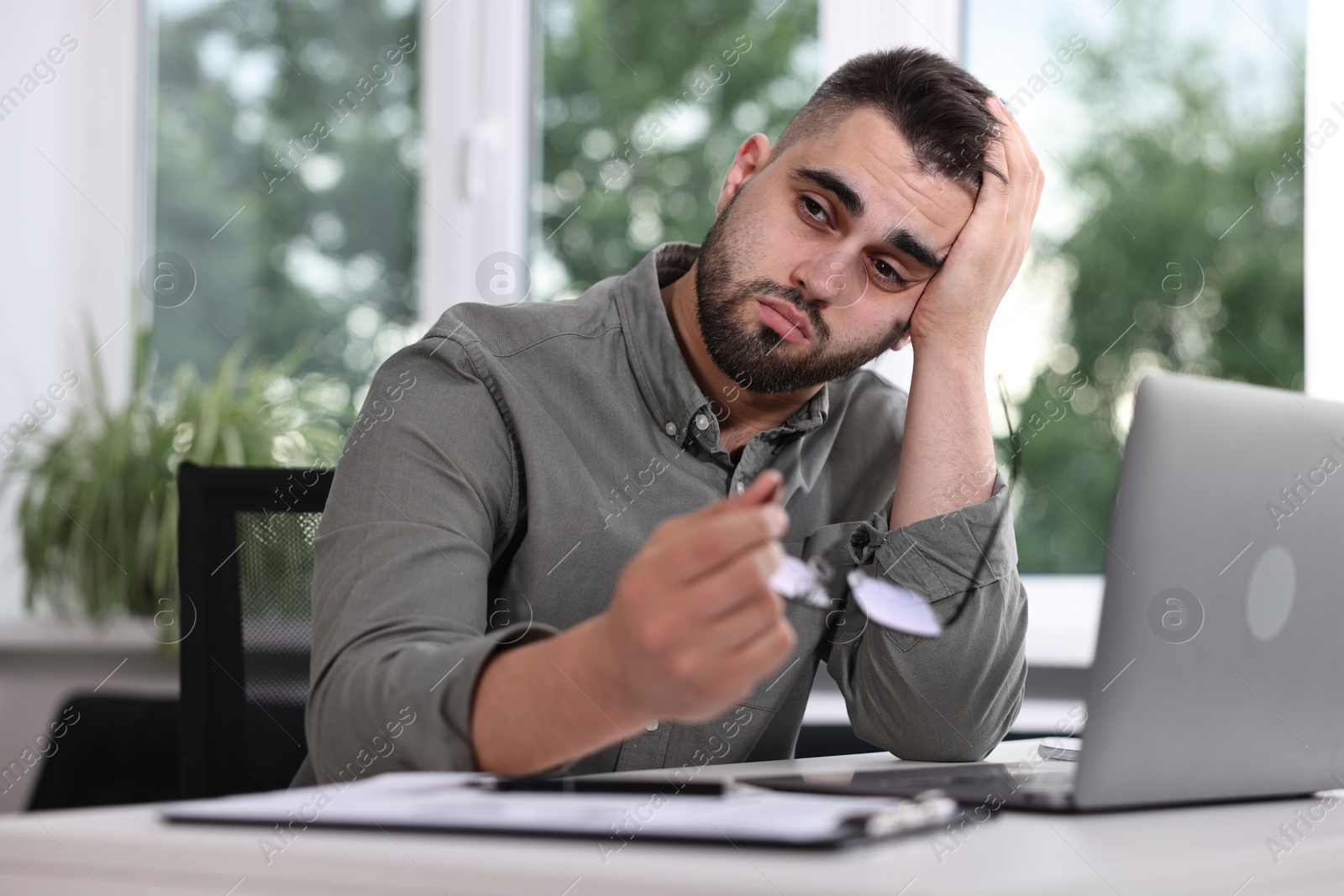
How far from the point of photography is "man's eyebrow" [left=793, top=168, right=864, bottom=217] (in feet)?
4.15

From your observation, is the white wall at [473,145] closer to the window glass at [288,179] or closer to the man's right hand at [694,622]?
the window glass at [288,179]

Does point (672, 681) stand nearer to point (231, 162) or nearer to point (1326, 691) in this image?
point (1326, 691)

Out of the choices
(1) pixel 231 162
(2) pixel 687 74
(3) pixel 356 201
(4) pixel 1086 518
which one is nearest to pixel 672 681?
(4) pixel 1086 518

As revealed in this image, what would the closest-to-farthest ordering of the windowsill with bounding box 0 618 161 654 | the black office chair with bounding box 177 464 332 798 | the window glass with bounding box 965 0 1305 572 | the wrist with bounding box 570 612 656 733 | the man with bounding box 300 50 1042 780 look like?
1. the wrist with bounding box 570 612 656 733
2. the man with bounding box 300 50 1042 780
3. the black office chair with bounding box 177 464 332 798
4. the window glass with bounding box 965 0 1305 572
5. the windowsill with bounding box 0 618 161 654

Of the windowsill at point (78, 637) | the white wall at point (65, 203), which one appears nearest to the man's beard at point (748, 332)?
the windowsill at point (78, 637)

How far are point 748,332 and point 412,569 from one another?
0.50 metres

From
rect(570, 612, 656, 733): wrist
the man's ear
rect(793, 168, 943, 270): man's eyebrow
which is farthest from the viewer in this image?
the man's ear

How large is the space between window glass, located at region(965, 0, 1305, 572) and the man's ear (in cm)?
91

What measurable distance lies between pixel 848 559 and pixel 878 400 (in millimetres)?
280

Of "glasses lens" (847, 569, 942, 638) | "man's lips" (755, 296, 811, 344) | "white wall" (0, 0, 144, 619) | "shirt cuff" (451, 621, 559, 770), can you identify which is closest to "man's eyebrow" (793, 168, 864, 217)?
"man's lips" (755, 296, 811, 344)

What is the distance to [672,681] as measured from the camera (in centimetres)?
59

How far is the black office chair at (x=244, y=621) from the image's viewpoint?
3.83ft

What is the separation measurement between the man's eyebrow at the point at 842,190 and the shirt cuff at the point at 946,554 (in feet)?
1.07

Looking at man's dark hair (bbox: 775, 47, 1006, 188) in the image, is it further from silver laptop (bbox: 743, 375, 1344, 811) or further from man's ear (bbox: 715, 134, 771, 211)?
silver laptop (bbox: 743, 375, 1344, 811)
